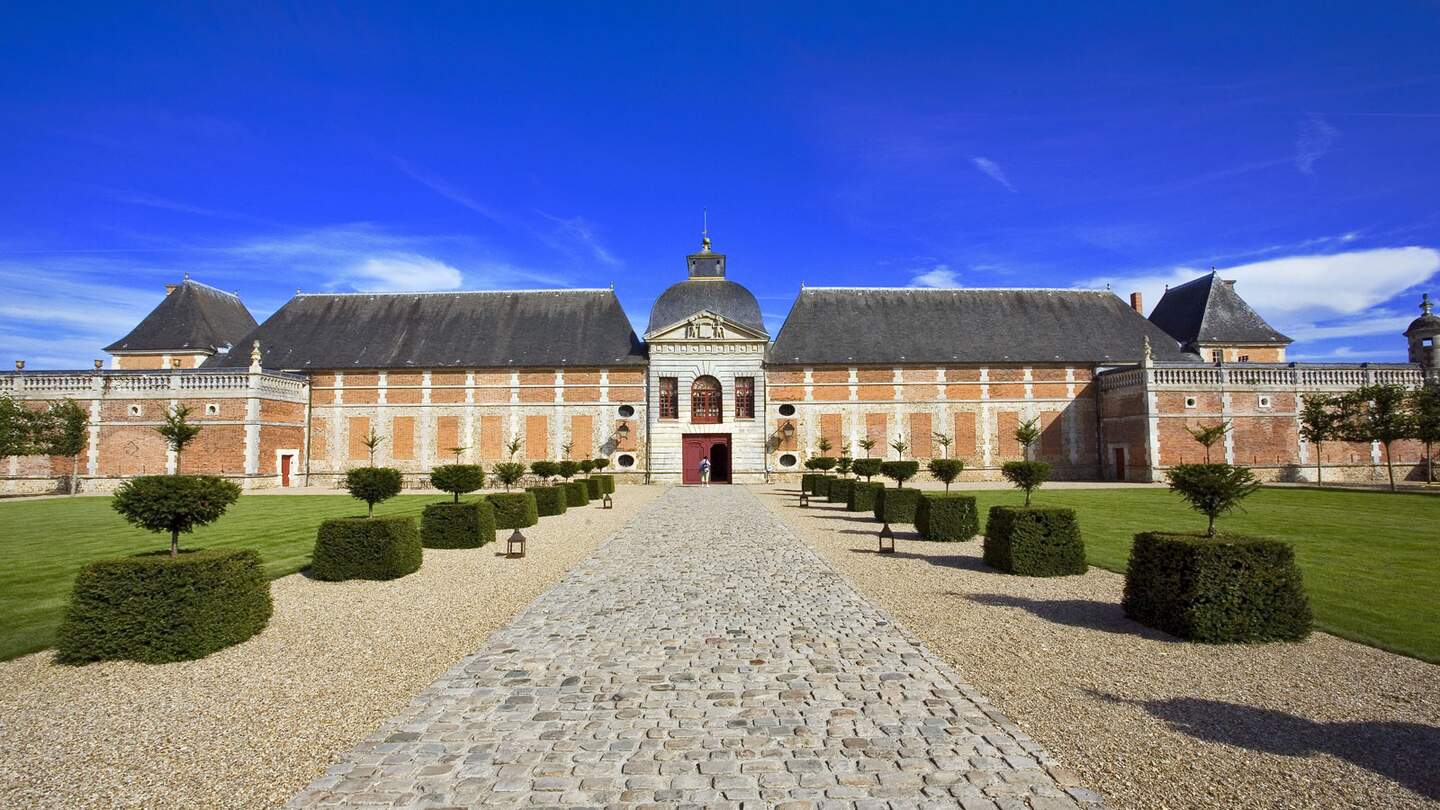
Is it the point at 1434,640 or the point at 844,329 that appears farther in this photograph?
the point at 844,329

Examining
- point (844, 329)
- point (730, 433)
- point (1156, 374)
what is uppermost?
point (844, 329)

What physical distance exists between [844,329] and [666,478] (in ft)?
34.0

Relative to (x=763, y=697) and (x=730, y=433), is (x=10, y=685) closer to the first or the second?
(x=763, y=697)

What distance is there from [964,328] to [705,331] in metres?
11.7

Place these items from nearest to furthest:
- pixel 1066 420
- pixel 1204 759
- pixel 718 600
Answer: pixel 1204 759 < pixel 718 600 < pixel 1066 420

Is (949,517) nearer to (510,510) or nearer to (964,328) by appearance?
(510,510)

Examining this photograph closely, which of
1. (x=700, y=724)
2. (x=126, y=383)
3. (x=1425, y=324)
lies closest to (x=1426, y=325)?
(x=1425, y=324)

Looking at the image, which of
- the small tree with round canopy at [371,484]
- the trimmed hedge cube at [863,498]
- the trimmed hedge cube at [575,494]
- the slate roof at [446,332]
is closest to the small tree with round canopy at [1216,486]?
the small tree with round canopy at [371,484]

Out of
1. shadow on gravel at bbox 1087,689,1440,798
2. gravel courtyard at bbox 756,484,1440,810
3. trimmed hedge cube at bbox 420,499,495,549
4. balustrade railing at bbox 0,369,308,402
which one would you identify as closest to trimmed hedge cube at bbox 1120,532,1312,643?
gravel courtyard at bbox 756,484,1440,810

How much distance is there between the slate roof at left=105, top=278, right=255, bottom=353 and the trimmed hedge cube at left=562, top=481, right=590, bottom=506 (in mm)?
23096

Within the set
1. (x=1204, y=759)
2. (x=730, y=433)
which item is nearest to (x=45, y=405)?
(x=730, y=433)

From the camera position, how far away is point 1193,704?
15.8 feet

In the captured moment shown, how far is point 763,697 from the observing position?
16.5 ft

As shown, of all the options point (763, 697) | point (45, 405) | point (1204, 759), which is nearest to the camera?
point (1204, 759)
